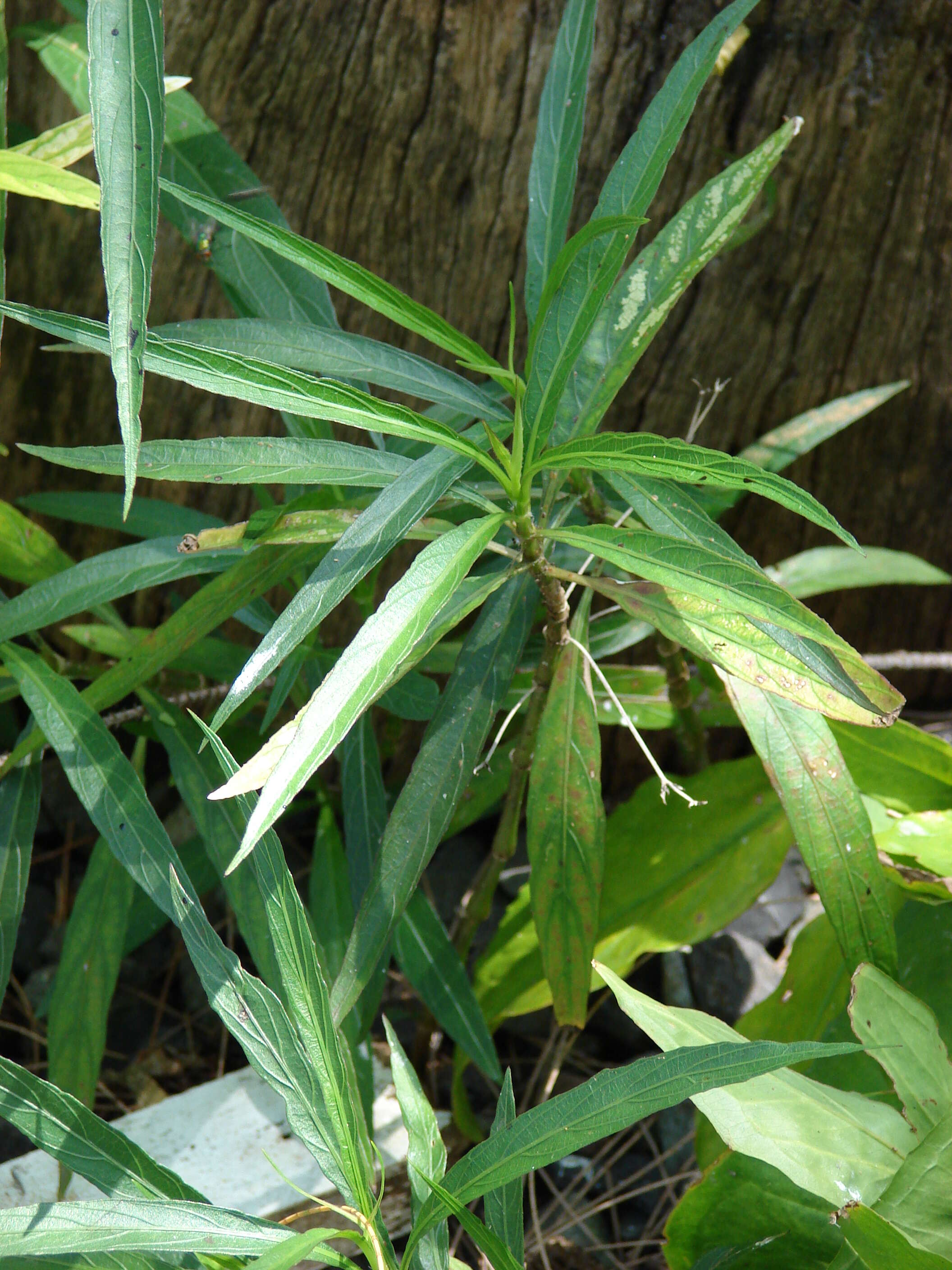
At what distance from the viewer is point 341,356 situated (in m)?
0.93

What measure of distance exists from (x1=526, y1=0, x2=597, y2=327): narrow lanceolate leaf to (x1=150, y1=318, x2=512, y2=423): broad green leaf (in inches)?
4.3

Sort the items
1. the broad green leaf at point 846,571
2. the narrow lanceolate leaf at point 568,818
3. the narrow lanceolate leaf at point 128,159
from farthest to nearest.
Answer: the broad green leaf at point 846,571 < the narrow lanceolate leaf at point 568,818 < the narrow lanceolate leaf at point 128,159

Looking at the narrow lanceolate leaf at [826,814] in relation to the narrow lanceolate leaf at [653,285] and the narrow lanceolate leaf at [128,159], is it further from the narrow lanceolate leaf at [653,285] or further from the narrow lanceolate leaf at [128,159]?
the narrow lanceolate leaf at [128,159]

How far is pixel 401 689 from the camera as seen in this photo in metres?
1.12

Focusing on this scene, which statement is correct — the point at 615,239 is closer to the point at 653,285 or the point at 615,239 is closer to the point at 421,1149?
the point at 653,285

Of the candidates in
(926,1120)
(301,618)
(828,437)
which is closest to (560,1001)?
(926,1120)

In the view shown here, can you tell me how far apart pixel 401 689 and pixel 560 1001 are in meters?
0.39

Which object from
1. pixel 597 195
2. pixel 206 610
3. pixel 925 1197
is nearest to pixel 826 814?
pixel 925 1197

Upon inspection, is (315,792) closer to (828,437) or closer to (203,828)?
(203,828)

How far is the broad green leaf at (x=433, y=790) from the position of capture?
3.05 feet

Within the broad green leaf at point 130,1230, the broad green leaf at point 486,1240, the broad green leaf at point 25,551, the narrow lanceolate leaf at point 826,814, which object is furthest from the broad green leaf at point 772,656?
the broad green leaf at point 25,551

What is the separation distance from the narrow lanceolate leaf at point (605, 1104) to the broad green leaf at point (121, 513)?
2.63 feet

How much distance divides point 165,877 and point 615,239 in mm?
728

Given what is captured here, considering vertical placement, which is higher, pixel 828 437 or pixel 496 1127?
pixel 828 437
